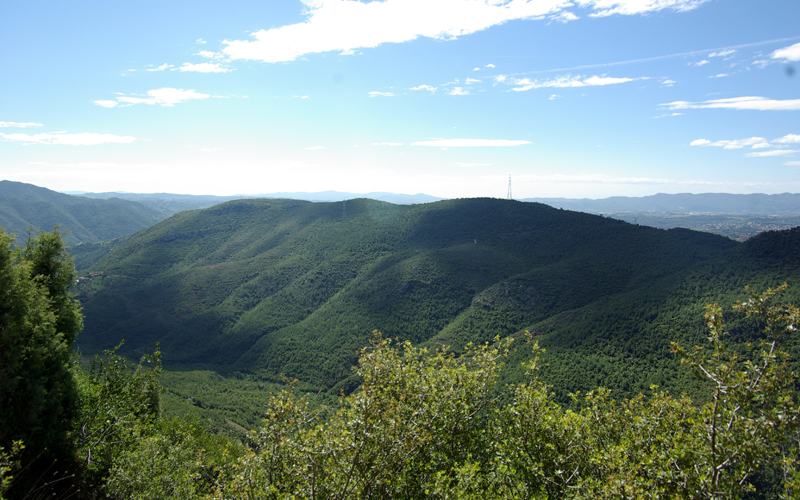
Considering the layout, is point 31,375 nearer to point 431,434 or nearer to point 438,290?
point 431,434

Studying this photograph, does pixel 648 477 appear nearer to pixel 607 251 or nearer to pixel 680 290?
pixel 680 290

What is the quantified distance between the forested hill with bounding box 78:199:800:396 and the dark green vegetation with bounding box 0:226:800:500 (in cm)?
5372

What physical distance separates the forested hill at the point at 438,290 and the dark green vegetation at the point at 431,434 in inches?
2115

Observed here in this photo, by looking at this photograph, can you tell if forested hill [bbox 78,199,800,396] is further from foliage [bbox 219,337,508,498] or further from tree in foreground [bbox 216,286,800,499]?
foliage [bbox 219,337,508,498]

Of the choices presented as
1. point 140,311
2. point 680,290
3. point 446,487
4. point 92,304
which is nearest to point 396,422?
point 446,487

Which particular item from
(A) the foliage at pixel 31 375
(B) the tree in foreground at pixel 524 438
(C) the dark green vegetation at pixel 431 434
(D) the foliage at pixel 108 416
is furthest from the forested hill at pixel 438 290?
(A) the foliage at pixel 31 375

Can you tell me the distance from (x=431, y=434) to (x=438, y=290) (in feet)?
368

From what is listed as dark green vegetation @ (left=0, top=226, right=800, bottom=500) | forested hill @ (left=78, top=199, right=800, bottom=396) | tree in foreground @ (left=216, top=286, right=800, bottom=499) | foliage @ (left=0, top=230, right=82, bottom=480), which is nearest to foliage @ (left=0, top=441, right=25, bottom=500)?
dark green vegetation @ (left=0, top=226, right=800, bottom=500)

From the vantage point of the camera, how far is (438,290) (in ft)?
403

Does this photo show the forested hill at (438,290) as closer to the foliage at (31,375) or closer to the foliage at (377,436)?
the foliage at (377,436)

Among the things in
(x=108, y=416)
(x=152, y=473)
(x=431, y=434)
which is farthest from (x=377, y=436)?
(x=108, y=416)

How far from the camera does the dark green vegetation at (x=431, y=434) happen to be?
8289mm

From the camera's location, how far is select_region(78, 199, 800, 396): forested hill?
237 ft

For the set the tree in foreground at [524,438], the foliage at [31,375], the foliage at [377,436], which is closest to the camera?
the tree in foreground at [524,438]
